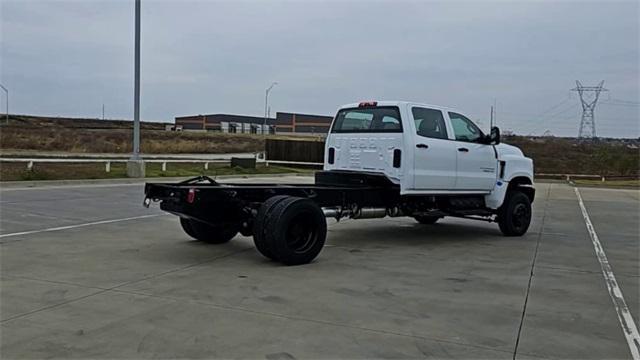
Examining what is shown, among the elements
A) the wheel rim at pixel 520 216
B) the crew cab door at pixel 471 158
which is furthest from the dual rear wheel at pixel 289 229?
the wheel rim at pixel 520 216

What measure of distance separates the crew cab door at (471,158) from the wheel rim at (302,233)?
3.50 meters

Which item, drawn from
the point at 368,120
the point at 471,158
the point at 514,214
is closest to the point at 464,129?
the point at 471,158

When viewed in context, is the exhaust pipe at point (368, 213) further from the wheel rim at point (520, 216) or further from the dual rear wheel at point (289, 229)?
the wheel rim at point (520, 216)

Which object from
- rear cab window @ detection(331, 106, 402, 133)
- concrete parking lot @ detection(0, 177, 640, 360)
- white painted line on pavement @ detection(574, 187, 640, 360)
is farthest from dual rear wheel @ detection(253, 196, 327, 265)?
white painted line on pavement @ detection(574, 187, 640, 360)

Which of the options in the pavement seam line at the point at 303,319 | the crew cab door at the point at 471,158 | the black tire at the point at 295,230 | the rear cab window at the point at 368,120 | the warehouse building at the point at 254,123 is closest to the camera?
the pavement seam line at the point at 303,319

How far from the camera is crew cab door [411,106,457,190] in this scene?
10453 mm

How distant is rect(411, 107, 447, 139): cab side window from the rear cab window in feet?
1.16

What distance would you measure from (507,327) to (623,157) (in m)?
50.0

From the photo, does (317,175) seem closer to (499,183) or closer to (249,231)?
(249,231)

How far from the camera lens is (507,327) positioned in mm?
5824

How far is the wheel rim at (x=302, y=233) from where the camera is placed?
869cm

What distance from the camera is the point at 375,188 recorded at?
10539 millimetres

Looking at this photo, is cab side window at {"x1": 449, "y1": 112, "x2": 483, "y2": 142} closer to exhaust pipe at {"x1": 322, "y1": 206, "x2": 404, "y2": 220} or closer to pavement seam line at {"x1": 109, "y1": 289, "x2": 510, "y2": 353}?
exhaust pipe at {"x1": 322, "y1": 206, "x2": 404, "y2": 220}

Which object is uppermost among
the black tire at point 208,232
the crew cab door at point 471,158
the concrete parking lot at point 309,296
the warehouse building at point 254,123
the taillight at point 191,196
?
the warehouse building at point 254,123
